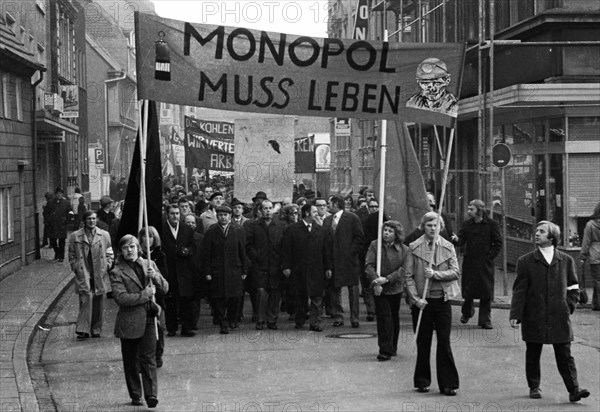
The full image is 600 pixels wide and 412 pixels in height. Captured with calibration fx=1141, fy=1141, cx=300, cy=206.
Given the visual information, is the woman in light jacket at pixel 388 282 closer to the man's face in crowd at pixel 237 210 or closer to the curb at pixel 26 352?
the man's face in crowd at pixel 237 210

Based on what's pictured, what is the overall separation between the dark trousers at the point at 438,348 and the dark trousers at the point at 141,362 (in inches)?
100

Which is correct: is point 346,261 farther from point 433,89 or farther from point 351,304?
point 433,89

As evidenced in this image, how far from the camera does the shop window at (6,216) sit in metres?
23.3

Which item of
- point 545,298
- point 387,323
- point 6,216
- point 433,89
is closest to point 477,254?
point 387,323

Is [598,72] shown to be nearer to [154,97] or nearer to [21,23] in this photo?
[154,97]

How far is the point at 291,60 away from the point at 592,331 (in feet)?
21.8

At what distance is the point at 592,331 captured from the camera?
15.4 meters

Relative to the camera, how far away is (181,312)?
594 inches

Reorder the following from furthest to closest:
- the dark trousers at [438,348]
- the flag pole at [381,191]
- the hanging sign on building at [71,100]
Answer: the hanging sign on building at [71,100], the flag pole at [381,191], the dark trousers at [438,348]

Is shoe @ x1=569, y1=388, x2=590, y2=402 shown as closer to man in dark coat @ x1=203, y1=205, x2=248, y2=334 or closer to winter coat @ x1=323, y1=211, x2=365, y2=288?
winter coat @ x1=323, y1=211, x2=365, y2=288

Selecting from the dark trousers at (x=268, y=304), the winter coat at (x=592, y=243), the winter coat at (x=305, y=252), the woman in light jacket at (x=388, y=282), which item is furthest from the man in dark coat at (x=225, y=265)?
the winter coat at (x=592, y=243)

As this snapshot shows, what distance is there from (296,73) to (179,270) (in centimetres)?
450

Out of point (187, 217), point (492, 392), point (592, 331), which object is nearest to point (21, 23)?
point (187, 217)

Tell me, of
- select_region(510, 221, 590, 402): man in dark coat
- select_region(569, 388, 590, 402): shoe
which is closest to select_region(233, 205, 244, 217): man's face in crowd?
select_region(510, 221, 590, 402): man in dark coat
